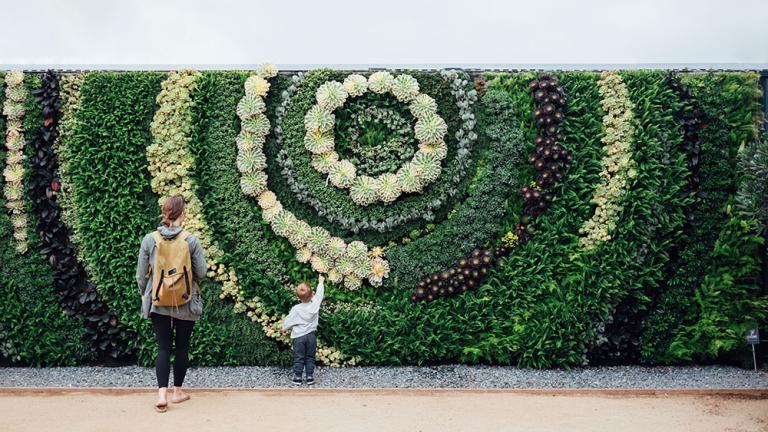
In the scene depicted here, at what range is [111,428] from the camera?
5.12 metres

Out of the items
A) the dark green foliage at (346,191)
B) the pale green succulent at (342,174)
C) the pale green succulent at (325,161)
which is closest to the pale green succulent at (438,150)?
the dark green foliage at (346,191)

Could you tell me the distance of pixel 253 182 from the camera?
272 inches

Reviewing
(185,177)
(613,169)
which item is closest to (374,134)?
(185,177)

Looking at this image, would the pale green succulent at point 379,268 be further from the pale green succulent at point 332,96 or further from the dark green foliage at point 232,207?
the pale green succulent at point 332,96

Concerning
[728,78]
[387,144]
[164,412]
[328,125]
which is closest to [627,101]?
[728,78]

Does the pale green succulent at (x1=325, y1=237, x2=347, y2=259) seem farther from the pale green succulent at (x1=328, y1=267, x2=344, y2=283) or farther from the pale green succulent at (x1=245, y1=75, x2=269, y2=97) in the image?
the pale green succulent at (x1=245, y1=75, x2=269, y2=97)

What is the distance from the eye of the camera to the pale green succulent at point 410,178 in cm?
684

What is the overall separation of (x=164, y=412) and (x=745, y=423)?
14.5ft

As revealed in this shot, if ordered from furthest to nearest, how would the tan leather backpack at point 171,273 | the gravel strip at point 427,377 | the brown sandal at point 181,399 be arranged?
the gravel strip at point 427,377 → the brown sandal at point 181,399 → the tan leather backpack at point 171,273

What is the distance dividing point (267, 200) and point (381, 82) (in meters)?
1.61

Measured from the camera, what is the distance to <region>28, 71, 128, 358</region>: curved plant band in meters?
7.12

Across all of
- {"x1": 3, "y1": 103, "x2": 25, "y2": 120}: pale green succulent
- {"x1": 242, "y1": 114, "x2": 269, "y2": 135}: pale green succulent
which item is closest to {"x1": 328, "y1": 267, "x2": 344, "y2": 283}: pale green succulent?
{"x1": 242, "y1": 114, "x2": 269, "y2": 135}: pale green succulent

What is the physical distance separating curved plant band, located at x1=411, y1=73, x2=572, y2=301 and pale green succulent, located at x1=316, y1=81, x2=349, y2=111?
150cm

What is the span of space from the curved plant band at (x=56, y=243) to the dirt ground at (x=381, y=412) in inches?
42.5
